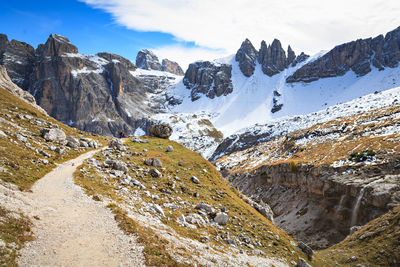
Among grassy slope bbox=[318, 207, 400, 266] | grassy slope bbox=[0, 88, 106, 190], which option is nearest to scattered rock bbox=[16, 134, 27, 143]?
grassy slope bbox=[0, 88, 106, 190]

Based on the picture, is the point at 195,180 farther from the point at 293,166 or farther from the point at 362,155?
the point at 293,166

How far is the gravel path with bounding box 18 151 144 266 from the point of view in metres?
11.5

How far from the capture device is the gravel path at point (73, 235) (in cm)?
1150

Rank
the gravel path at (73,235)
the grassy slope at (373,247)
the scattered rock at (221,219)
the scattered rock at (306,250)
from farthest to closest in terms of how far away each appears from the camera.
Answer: the scattered rock at (306,250) → the scattered rock at (221,219) → the grassy slope at (373,247) → the gravel path at (73,235)

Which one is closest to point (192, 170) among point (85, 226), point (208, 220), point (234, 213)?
point (234, 213)

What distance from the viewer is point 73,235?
13414 millimetres

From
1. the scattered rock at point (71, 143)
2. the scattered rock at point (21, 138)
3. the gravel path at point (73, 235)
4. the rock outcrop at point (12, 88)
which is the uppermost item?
the rock outcrop at point (12, 88)

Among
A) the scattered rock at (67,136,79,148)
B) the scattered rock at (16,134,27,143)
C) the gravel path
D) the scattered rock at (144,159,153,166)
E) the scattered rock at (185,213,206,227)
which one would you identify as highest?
the scattered rock at (144,159,153,166)

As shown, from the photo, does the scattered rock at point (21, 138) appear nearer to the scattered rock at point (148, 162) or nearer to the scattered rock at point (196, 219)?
the scattered rock at point (148, 162)

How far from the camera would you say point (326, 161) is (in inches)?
2015

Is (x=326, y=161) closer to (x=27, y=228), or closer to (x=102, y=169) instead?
(x=102, y=169)

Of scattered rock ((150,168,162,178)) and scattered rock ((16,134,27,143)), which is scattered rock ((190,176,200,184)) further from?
scattered rock ((16,134,27,143))

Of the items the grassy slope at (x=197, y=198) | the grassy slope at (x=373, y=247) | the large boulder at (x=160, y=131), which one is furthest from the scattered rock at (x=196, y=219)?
the large boulder at (x=160, y=131)

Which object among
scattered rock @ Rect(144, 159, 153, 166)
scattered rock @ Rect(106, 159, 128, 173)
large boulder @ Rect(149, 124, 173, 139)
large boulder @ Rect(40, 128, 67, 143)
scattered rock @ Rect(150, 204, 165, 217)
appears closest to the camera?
scattered rock @ Rect(150, 204, 165, 217)
